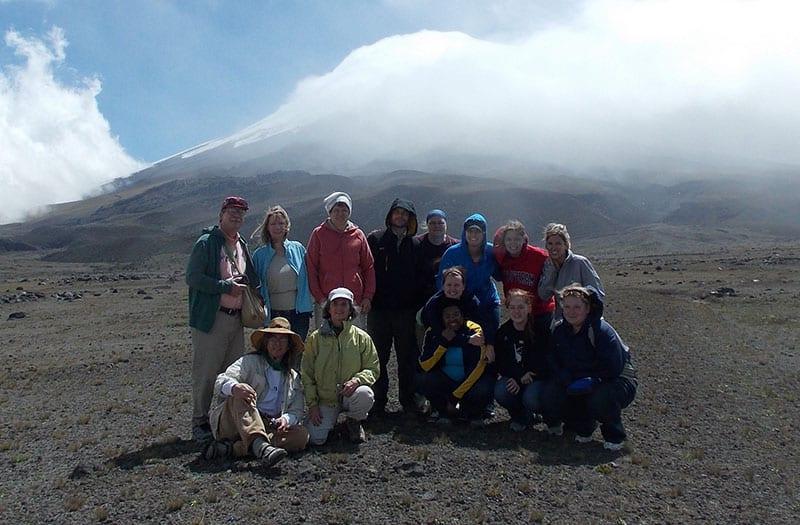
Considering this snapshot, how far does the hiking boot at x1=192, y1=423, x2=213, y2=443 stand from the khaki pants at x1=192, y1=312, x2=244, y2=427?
0.11ft

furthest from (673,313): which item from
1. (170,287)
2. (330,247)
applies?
(170,287)

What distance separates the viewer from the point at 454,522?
446 centimetres

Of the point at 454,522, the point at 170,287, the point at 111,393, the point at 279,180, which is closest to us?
the point at 454,522

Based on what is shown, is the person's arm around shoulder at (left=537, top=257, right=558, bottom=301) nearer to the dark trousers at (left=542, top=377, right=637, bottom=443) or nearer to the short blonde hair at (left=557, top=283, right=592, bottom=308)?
the short blonde hair at (left=557, top=283, right=592, bottom=308)

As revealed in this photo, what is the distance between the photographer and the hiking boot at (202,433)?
19.9ft

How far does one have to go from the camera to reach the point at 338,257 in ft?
21.2

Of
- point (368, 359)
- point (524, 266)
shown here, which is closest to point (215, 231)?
point (368, 359)

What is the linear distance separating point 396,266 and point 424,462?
2130 millimetres

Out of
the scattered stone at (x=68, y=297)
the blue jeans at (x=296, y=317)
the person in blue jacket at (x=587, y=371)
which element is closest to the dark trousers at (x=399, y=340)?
the blue jeans at (x=296, y=317)

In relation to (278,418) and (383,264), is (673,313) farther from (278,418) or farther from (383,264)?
(278,418)

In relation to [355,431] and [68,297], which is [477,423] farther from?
[68,297]

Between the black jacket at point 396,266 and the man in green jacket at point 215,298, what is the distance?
1.33 metres

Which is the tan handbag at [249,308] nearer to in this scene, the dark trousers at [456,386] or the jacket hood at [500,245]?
the dark trousers at [456,386]

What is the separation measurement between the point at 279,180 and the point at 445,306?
354ft
